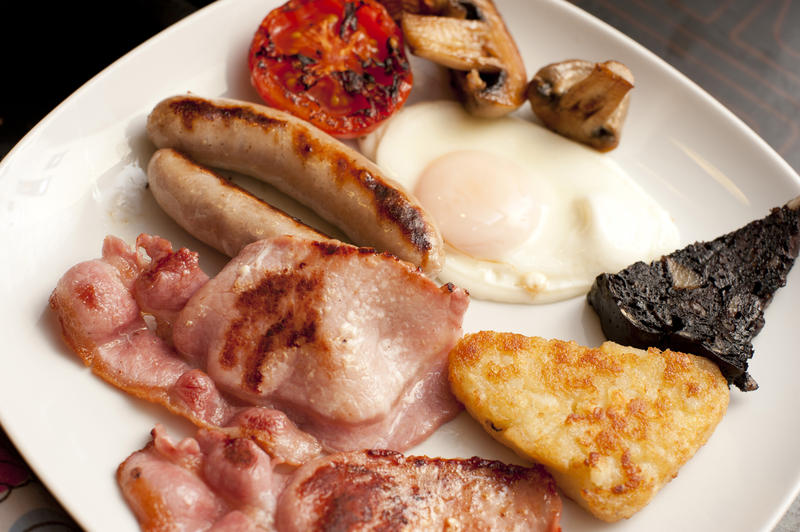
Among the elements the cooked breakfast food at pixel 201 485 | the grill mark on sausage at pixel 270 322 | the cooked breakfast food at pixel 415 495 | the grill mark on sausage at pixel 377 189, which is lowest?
the cooked breakfast food at pixel 201 485

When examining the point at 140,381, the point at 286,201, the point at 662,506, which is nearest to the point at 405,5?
the point at 286,201

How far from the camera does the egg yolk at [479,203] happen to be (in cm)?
313

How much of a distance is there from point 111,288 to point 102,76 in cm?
106

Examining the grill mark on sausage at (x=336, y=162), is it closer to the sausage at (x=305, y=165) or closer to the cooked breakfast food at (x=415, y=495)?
the sausage at (x=305, y=165)

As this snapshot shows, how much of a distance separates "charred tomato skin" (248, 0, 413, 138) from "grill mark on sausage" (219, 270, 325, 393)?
939 mm

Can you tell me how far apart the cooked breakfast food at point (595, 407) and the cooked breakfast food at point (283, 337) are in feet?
0.60

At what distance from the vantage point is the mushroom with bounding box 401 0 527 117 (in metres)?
3.41

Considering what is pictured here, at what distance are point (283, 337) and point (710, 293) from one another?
168 cm

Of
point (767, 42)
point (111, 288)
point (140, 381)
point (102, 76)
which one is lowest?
point (140, 381)

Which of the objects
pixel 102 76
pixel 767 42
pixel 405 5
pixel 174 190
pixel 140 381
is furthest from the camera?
pixel 767 42

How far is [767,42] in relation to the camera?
4.80m

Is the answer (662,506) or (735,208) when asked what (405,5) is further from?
(662,506)

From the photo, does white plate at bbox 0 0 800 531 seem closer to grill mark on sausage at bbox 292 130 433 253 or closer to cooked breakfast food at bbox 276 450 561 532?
cooked breakfast food at bbox 276 450 561 532

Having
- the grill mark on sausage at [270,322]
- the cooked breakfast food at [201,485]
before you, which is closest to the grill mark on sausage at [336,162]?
the grill mark on sausage at [270,322]
